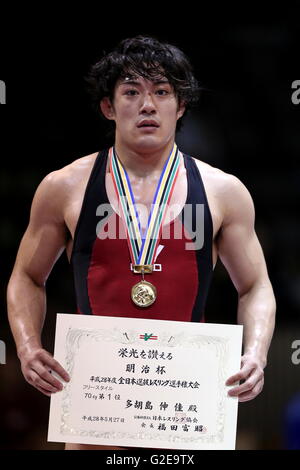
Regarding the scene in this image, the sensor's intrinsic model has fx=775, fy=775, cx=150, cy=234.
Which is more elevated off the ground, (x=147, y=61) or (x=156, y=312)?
(x=147, y=61)

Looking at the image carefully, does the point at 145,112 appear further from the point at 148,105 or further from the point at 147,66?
the point at 147,66

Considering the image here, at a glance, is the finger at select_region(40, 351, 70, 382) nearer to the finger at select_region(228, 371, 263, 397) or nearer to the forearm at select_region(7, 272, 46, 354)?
the forearm at select_region(7, 272, 46, 354)

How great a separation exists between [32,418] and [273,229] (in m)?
1.18

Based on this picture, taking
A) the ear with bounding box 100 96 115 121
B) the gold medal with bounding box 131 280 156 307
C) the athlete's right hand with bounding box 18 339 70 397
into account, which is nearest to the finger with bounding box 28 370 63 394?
the athlete's right hand with bounding box 18 339 70 397

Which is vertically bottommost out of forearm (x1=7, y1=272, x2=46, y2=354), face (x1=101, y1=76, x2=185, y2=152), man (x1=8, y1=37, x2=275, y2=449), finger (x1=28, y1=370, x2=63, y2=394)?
finger (x1=28, y1=370, x2=63, y2=394)

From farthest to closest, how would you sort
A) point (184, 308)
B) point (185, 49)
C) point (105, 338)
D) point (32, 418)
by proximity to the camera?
point (32, 418)
point (185, 49)
point (184, 308)
point (105, 338)

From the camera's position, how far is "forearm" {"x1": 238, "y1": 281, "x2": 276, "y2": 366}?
224cm

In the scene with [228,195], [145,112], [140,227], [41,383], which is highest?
[145,112]

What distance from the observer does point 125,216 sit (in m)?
2.29

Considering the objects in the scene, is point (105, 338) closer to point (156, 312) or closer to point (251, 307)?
point (156, 312)

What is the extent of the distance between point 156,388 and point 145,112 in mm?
790

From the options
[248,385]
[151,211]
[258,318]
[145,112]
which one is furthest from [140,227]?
[248,385]

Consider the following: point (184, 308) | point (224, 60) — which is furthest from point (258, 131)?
point (184, 308)

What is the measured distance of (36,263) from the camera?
93.9 inches
